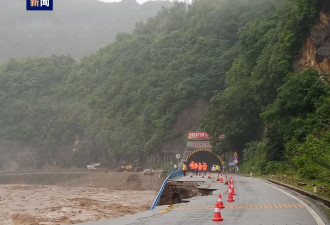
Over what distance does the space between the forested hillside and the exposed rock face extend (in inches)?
43.5

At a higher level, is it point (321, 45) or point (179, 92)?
point (179, 92)

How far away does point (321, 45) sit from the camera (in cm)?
3756

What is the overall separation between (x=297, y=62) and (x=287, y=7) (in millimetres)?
11153

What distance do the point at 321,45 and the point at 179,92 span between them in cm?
5081

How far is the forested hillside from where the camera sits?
3816 centimetres

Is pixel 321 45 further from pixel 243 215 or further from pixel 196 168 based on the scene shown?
pixel 243 215

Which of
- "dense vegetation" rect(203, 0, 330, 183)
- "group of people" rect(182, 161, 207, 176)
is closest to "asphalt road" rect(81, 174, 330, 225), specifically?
"dense vegetation" rect(203, 0, 330, 183)

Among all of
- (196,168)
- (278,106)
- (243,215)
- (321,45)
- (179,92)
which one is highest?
(179,92)

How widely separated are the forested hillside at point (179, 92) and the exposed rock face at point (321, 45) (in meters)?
1.10

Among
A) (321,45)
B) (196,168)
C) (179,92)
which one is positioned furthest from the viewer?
(179,92)

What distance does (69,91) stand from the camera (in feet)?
451

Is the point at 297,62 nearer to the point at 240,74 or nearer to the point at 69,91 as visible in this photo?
the point at 240,74

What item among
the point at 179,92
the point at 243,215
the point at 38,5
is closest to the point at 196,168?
the point at 38,5

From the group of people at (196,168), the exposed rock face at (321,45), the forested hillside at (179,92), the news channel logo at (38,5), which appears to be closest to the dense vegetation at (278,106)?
the forested hillside at (179,92)
